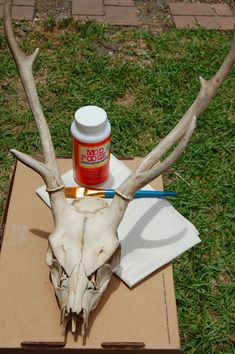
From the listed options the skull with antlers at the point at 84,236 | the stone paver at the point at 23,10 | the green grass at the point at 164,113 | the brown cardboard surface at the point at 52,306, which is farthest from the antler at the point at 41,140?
the stone paver at the point at 23,10

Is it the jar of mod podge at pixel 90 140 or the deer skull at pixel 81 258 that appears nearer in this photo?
the deer skull at pixel 81 258

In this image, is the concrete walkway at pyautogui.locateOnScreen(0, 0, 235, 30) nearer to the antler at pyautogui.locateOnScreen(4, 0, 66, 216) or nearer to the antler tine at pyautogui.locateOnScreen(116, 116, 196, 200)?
the antler at pyautogui.locateOnScreen(4, 0, 66, 216)

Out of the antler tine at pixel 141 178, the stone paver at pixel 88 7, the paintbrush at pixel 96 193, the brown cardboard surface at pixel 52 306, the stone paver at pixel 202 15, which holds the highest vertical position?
the stone paver at pixel 88 7

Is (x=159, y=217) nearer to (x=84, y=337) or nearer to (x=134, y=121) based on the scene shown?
(x=84, y=337)

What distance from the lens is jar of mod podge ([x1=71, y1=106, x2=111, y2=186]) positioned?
1.65 meters

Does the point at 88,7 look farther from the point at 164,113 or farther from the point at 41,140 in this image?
the point at 41,140

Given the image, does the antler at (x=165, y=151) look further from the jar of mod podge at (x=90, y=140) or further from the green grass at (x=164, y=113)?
the green grass at (x=164, y=113)

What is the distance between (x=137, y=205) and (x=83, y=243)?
42 cm

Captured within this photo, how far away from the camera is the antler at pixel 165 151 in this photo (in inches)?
58.7

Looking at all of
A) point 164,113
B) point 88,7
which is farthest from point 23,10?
point 164,113

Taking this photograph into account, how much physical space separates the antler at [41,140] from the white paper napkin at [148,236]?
0.19 m

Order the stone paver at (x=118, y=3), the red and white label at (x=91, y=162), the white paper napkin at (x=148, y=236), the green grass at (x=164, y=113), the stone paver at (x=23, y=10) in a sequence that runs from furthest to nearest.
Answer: the stone paver at (x=118, y=3), the stone paver at (x=23, y=10), the green grass at (x=164, y=113), the red and white label at (x=91, y=162), the white paper napkin at (x=148, y=236)

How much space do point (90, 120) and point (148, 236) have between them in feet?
1.49

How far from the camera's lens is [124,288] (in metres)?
1.56
